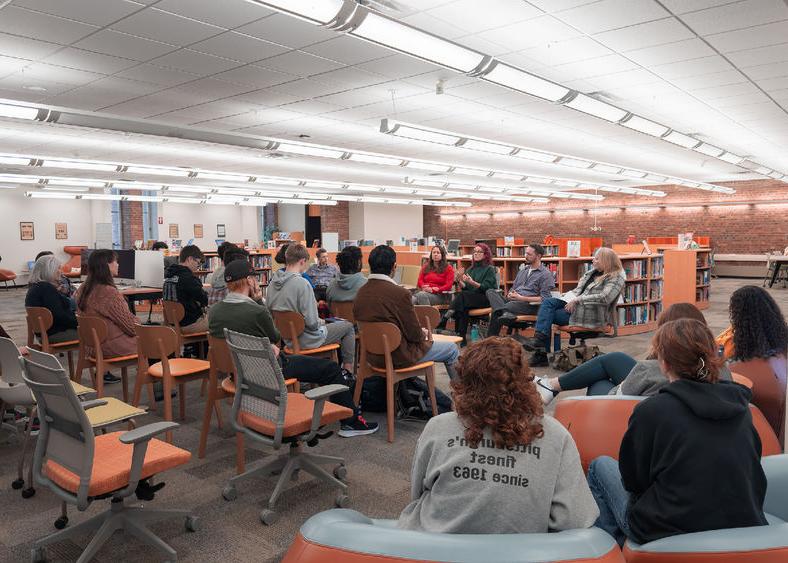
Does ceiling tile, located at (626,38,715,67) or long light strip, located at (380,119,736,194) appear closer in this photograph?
ceiling tile, located at (626,38,715,67)

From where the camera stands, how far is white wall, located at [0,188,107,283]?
18.0 metres

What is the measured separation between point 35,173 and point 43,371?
1399 cm

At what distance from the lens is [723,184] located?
63.9 ft

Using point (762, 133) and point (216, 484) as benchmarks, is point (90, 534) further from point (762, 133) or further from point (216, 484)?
point (762, 133)

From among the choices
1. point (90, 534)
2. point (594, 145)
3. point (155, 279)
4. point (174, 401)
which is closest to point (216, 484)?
point (90, 534)

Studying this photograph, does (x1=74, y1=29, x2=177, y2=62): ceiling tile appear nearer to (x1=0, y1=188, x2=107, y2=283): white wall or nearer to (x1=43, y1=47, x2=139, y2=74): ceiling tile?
(x1=43, y1=47, x2=139, y2=74): ceiling tile

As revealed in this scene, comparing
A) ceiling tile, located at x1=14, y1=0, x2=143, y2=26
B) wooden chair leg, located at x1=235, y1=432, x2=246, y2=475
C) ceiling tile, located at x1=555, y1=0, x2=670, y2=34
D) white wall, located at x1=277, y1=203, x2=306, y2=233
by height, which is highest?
ceiling tile, located at x1=555, y1=0, x2=670, y2=34

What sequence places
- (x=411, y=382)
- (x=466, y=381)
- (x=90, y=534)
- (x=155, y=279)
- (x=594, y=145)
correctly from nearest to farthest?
(x=466, y=381), (x=90, y=534), (x=411, y=382), (x=155, y=279), (x=594, y=145)

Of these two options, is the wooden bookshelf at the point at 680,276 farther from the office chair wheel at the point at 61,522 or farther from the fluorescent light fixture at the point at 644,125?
the office chair wheel at the point at 61,522

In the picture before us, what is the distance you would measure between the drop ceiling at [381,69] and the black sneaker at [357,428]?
306 cm

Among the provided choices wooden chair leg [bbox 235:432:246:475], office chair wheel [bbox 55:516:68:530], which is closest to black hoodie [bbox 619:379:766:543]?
wooden chair leg [bbox 235:432:246:475]

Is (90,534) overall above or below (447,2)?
below

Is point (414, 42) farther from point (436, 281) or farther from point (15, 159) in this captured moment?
point (15, 159)

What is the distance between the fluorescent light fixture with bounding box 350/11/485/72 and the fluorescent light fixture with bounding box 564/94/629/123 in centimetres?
169
